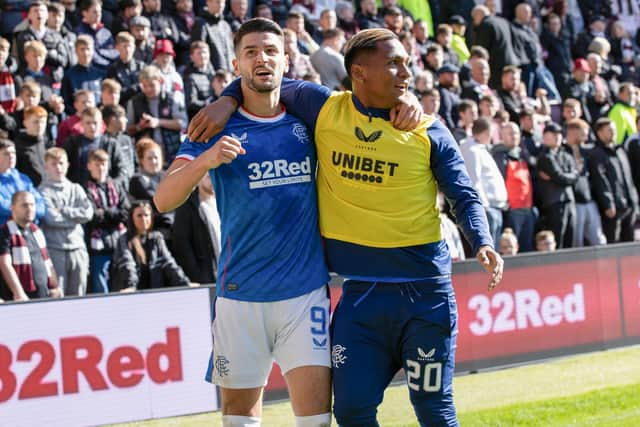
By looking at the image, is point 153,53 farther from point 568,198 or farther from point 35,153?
point 568,198

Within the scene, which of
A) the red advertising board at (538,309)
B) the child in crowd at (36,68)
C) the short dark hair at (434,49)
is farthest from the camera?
the short dark hair at (434,49)

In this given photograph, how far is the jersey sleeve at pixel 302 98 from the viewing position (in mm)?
5652

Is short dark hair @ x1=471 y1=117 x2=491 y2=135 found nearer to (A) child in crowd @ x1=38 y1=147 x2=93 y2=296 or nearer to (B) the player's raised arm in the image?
(A) child in crowd @ x1=38 y1=147 x2=93 y2=296

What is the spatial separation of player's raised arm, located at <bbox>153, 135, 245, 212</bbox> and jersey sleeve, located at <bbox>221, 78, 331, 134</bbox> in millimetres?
446

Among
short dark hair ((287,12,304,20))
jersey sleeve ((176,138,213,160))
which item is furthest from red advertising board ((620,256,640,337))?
jersey sleeve ((176,138,213,160))

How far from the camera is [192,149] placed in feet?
18.1

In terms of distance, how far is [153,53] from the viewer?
A: 13.0 m

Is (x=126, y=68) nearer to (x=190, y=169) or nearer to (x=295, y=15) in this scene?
(x=295, y=15)

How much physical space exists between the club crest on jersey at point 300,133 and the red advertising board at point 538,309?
16.8 ft

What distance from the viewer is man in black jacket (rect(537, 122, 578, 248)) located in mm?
13688

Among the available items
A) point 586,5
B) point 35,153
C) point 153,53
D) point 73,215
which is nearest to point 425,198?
point 73,215

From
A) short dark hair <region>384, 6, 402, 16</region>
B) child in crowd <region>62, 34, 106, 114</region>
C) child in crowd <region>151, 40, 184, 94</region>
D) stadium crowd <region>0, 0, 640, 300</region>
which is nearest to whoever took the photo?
stadium crowd <region>0, 0, 640, 300</region>

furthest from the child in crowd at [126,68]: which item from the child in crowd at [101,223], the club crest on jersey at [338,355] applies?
the club crest on jersey at [338,355]

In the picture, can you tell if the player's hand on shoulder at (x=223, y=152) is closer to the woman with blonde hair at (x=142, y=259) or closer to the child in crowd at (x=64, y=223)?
the woman with blonde hair at (x=142, y=259)
